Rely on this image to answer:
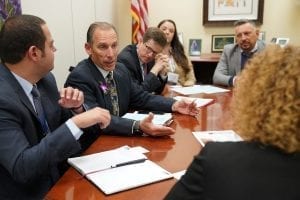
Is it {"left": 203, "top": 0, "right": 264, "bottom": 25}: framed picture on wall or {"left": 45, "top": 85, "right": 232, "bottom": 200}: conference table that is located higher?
{"left": 203, "top": 0, "right": 264, "bottom": 25}: framed picture on wall

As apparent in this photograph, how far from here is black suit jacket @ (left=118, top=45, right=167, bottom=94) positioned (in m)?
2.95

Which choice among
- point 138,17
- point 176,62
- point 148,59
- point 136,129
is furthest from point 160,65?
point 138,17

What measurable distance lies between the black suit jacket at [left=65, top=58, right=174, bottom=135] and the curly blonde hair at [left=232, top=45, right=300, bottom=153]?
1052mm

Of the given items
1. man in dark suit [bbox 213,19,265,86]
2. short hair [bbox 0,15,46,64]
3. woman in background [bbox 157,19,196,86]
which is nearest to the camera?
short hair [bbox 0,15,46,64]

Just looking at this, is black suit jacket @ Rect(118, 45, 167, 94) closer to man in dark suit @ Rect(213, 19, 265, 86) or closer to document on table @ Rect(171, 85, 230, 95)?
document on table @ Rect(171, 85, 230, 95)

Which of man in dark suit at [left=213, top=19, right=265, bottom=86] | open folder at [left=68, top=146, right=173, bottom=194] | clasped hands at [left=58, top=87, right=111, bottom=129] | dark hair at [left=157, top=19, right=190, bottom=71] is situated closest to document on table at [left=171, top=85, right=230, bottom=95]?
man in dark suit at [left=213, top=19, right=265, bottom=86]

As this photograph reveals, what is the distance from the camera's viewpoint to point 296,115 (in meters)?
0.79

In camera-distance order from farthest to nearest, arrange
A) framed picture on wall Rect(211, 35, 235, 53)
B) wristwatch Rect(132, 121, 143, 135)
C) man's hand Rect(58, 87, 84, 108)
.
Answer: framed picture on wall Rect(211, 35, 235, 53) → wristwatch Rect(132, 121, 143, 135) → man's hand Rect(58, 87, 84, 108)

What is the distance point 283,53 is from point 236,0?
419cm

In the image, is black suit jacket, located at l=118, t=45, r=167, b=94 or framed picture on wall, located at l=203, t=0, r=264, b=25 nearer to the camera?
black suit jacket, located at l=118, t=45, r=167, b=94

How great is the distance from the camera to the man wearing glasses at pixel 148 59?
9.96 ft

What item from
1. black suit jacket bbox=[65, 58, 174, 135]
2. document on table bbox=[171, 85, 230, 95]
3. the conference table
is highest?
black suit jacket bbox=[65, 58, 174, 135]

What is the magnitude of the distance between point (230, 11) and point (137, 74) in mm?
2306

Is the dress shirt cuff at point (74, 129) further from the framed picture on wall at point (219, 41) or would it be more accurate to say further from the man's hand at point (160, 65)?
the framed picture on wall at point (219, 41)
